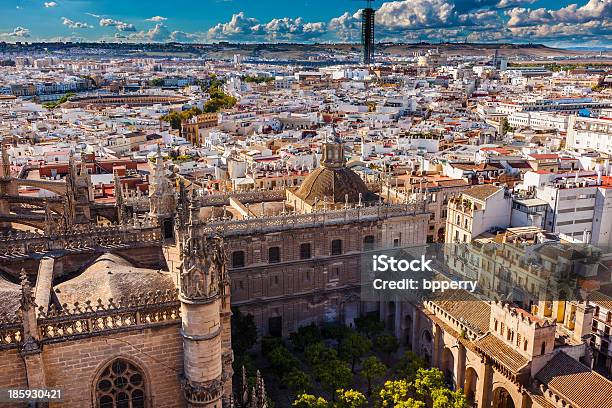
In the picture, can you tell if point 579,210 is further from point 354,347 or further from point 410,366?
point 410,366

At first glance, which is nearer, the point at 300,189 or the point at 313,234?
the point at 313,234

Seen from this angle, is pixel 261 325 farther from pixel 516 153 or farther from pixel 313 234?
pixel 516 153

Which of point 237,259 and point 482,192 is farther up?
point 482,192

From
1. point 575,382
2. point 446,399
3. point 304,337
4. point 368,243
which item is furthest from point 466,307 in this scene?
point 368,243

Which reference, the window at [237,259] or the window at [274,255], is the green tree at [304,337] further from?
the window at [237,259]

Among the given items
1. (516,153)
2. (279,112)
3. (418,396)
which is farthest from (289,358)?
(279,112)
